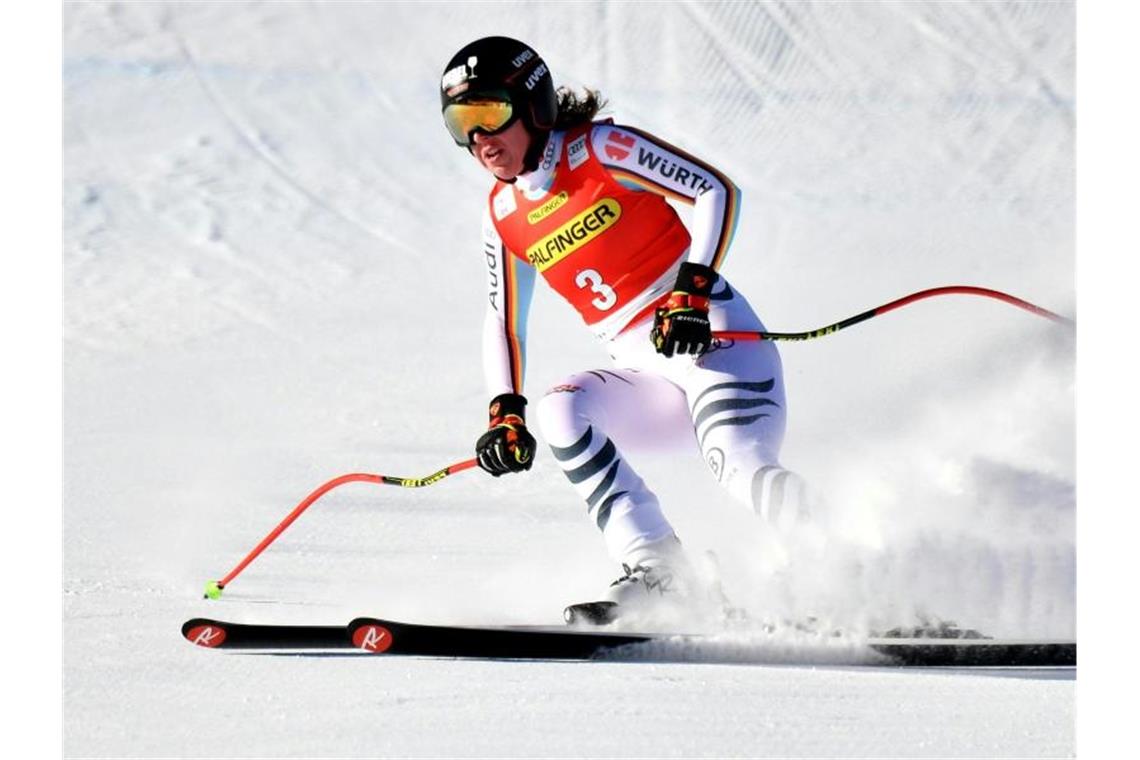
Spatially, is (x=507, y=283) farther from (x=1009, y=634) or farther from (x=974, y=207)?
(x=974, y=207)

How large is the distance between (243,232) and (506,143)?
26.9 ft

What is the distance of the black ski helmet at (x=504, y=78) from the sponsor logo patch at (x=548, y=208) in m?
0.20

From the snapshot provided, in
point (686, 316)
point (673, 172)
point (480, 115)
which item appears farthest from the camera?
point (673, 172)

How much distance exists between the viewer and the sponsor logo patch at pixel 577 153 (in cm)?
473

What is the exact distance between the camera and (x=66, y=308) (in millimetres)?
11203

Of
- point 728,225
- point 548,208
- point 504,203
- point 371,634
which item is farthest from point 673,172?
point 371,634

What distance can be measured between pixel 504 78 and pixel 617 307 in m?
0.73

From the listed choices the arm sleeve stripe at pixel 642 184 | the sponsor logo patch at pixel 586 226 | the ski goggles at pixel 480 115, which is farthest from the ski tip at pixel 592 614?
the ski goggles at pixel 480 115

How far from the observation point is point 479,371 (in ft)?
30.9

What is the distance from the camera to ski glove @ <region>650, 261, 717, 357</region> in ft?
14.6

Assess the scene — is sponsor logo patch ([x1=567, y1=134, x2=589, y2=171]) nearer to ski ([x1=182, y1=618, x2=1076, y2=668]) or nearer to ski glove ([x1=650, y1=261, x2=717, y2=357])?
ski glove ([x1=650, y1=261, x2=717, y2=357])

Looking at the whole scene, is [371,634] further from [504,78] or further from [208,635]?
[504,78]

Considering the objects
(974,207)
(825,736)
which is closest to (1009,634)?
(825,736)

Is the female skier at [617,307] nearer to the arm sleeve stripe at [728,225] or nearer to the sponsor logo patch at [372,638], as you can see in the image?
the arm sleeve stripe at [728,225]
